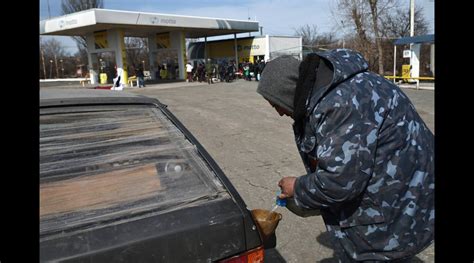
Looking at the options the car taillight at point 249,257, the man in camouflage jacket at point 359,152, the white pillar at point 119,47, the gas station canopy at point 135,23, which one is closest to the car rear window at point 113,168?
the car taillight at point 249,257

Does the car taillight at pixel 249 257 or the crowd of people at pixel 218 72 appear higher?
the crowd of people at pixel 218 72

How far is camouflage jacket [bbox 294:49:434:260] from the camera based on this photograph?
5.27 feet

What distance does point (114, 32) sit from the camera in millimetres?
26531

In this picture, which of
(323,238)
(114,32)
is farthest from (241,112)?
(114,32)

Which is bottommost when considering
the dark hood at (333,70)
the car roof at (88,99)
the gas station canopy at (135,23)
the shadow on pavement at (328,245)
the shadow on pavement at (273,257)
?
the shadow on pavement at (273,257)

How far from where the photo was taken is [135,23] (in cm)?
2492

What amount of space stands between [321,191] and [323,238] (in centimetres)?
218

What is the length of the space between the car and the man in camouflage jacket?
383 millimetres

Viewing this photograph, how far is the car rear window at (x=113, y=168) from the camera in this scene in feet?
5.52

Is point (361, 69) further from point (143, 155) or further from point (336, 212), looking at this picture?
point (143, 155)

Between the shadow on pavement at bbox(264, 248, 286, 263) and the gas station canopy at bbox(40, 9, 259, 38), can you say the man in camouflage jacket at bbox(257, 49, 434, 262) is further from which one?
the gas station canopy at bbox(40, 9, 259, 38)

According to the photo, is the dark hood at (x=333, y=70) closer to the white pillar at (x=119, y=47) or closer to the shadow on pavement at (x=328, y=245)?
the shadow on pavement at (x=328, y=245)

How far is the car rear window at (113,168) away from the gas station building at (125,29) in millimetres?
23437

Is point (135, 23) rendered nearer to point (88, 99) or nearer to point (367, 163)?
point (88, 99)
